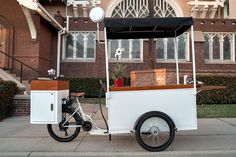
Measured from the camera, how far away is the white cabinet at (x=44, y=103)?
24.5 feet

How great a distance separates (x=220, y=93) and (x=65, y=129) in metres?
10.3

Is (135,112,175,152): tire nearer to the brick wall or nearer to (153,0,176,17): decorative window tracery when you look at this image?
the brick wall

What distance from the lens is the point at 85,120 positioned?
7.75m

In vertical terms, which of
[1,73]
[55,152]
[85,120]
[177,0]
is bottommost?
[55,152]

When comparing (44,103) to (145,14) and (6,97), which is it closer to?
(6,97)

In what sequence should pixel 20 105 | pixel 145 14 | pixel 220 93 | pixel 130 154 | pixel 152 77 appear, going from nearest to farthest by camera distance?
pixel 130 154
pixel 152 77
pixel 20 105
pixel 220 93
pixel 145 14

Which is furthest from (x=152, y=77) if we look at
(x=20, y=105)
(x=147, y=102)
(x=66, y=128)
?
(x=20, y=105)

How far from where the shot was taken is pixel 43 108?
7.46 metres

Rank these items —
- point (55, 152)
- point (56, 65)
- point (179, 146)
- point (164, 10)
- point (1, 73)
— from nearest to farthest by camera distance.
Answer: point (55, 152)
point (179, 146)
point (1, 73)
point (56, 65)
point (164, 10)

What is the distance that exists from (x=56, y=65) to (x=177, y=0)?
9.15 meters

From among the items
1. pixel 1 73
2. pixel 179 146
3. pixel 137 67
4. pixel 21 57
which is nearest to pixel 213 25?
pixel 137 67

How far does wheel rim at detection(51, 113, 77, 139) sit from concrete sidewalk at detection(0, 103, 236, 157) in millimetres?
224

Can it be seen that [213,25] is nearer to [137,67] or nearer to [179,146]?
[137,67]

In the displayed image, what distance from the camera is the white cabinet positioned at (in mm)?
7453
